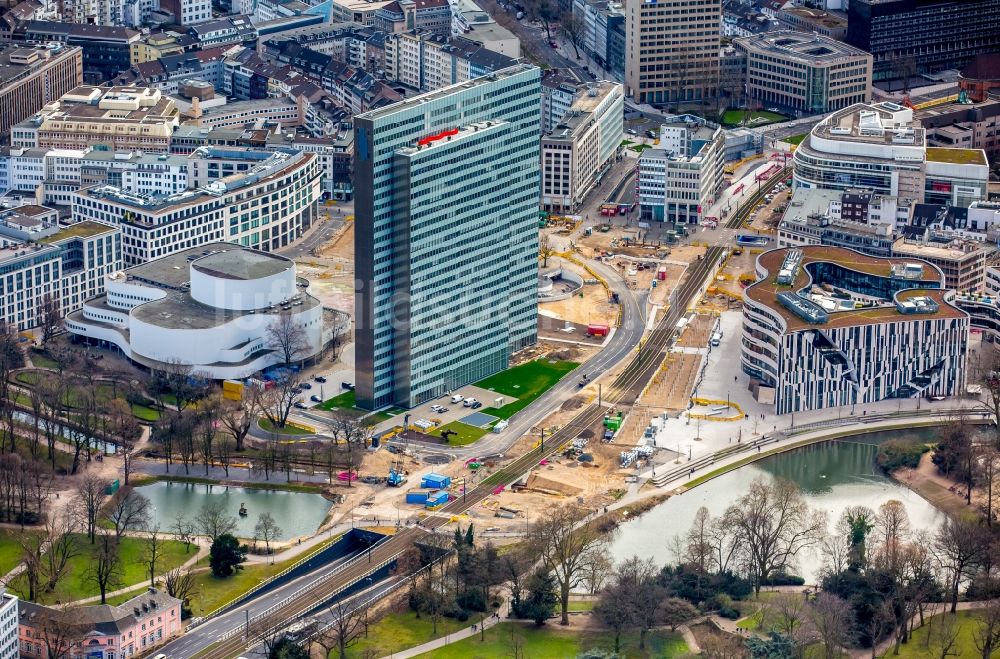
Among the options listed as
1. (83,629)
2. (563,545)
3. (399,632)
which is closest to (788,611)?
(563,545)

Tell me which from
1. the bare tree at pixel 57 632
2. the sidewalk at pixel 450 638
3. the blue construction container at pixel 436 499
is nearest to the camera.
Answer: the bare tree at pixel 57 632

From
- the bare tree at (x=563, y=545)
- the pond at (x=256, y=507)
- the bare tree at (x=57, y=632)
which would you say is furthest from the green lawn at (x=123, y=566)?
the bare tree at (x=563, y=545)

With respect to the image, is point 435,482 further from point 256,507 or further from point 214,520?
point 214,520

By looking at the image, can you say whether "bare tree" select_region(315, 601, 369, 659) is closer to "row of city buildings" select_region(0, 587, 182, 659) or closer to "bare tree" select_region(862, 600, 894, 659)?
"row of city buildings" select_region(0, 587, 182, 659)

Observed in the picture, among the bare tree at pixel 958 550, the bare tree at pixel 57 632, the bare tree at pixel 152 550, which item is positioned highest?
the bare tree at pixel 958 550

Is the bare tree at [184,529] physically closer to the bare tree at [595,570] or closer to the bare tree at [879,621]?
the bare tree at [595,570]
